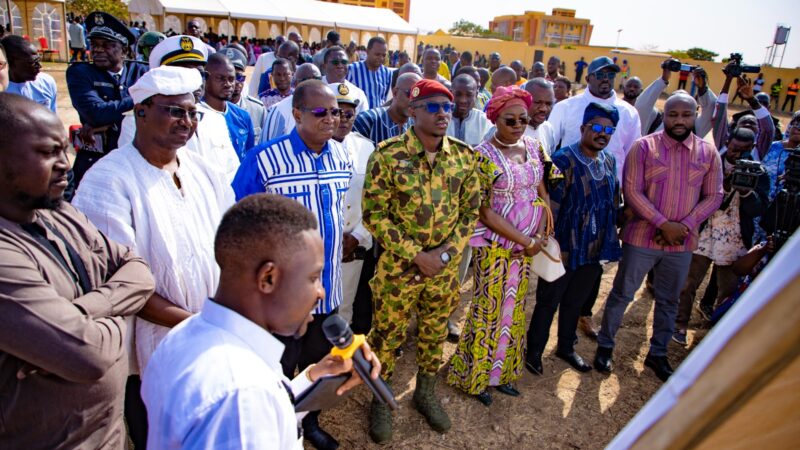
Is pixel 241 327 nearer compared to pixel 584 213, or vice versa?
pixel 241 327

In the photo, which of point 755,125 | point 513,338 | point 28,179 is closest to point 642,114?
point 755,125

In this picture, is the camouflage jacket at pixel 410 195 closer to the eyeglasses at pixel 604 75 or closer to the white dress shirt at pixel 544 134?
the white dress shirt at pixel 544 134

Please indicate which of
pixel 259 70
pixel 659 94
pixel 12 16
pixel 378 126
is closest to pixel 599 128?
pixel 378 126

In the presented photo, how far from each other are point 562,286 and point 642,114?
3132mm

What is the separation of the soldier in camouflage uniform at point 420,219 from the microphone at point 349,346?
1.43 metres

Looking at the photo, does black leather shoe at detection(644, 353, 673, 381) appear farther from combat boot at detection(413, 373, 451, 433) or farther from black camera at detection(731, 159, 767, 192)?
combat boot at detection(413, 373, 451, 433)

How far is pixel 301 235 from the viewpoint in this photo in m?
1.37

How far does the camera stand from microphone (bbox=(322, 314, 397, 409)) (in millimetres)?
1490

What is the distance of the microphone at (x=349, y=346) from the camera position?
1490mm

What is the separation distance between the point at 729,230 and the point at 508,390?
2.52 metres

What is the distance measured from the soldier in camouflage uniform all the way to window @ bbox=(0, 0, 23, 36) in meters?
22.4

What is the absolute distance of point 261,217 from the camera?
1346mm

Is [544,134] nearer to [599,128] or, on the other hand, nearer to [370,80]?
[599,128]

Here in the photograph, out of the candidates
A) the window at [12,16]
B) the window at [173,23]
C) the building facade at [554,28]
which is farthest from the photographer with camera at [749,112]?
the building facade at [554,28]
